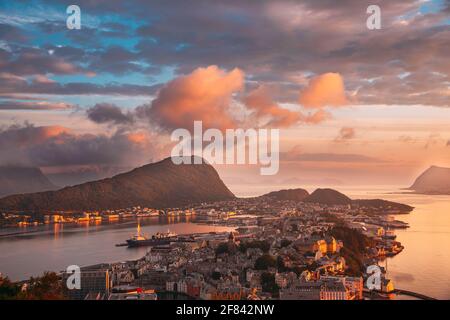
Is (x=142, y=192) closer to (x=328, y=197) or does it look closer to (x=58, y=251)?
(x=328, y=197)

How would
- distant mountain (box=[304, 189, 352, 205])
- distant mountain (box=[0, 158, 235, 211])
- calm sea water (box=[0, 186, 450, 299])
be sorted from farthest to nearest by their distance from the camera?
1. distant mountain (box=[0, 158, 235, 211])
2. distant mountain (box=[304, 189, 352, 205])
3. calm sea water (box=[0, 186, 450, 299])

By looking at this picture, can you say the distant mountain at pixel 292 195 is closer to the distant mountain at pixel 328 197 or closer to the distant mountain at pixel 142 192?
the distant mountain at pixel 328 197

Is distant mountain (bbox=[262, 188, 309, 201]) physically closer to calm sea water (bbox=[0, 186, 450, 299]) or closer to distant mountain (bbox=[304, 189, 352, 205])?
distant mountain (bbox=[304, 189, 352, 205])

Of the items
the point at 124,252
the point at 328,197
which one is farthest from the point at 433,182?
the point at 124,252

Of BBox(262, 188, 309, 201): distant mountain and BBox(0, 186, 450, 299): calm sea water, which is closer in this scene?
BBox(0, 186, 450, 299): calm sea water

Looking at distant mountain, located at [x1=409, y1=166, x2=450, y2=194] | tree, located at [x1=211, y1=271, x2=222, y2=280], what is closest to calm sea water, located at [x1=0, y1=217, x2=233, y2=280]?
tree, located at [x1=211, y1=271, x2=222, y2=280]

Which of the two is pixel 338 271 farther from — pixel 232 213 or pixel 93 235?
pixel 232 213
